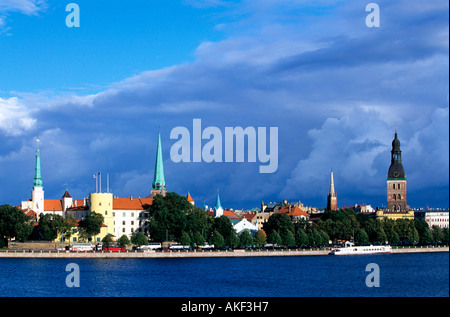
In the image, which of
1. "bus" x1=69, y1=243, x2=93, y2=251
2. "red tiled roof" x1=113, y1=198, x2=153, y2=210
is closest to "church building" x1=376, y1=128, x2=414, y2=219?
"red tiled roof" x1=113, y1=198, x2=153, y2=210

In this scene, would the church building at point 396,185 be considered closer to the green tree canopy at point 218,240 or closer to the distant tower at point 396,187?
the distant tower at point 396,187

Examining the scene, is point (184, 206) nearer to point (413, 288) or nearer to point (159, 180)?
point (159, 180)

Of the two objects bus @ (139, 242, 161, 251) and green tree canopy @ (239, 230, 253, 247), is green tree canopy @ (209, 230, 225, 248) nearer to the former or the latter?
green tree canopy @ (239, 230, 253, 247)

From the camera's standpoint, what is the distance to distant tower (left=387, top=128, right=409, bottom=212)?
124625 millimetres

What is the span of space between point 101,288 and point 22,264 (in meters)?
20.2

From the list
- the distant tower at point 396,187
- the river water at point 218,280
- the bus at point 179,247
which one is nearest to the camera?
the river water at point 218,280

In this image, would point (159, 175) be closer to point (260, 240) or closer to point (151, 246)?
point (260, 240)

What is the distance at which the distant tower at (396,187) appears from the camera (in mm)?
124625

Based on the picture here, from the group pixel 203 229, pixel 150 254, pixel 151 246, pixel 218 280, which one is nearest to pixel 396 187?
pixel 203 229

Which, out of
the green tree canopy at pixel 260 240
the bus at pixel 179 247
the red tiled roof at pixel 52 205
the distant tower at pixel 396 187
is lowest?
the bus at pixel 179 247

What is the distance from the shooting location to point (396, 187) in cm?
12525

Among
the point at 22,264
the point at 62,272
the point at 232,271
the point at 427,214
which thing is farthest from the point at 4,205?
the point at 427,214

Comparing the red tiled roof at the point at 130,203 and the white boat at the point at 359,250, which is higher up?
the red tiled roof at the point at 130,203

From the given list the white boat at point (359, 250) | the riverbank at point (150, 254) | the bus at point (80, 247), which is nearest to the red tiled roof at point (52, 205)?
the bus at point (80, 247)
